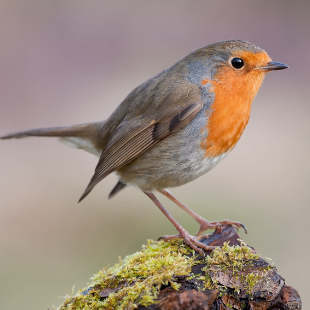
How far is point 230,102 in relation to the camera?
3.54 meters

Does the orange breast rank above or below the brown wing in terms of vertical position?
above

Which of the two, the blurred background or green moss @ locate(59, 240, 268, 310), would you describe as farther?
the blurred background

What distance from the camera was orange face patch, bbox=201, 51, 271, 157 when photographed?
→ 347cm

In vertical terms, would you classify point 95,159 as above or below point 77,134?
below

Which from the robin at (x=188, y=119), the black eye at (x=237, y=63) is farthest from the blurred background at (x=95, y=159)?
the black eye at (x=237, y=63)

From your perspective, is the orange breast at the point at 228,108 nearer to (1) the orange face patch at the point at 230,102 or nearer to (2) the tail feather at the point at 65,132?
(1) the orange face patch at the point at 230,102

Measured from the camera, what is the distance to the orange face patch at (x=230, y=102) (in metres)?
3.47

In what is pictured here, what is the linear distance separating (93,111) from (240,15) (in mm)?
4581

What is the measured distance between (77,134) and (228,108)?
1376mm

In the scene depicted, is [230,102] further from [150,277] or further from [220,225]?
[150,277]

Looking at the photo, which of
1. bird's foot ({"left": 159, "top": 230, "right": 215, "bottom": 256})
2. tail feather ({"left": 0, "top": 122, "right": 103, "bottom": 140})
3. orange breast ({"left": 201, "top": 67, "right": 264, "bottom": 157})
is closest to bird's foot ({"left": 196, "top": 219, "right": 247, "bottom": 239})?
bird's foot ({"left": 159, "top": 230, "right": 215, "bottom": 256})

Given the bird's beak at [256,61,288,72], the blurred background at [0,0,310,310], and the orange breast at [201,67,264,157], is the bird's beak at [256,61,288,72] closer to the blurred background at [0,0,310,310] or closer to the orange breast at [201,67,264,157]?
the orange breast at [201,67,264,157]

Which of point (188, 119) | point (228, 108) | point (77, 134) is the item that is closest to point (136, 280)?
point (188, 119)

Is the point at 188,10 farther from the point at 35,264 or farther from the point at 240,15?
the point at 35,264
